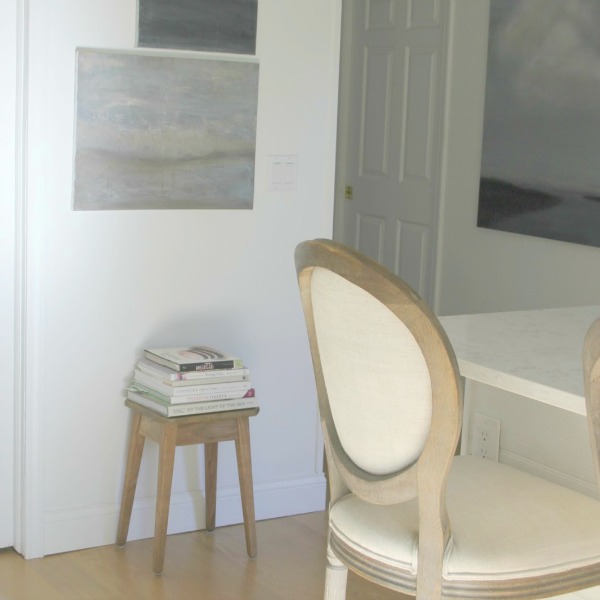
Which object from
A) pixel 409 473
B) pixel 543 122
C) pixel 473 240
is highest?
pixel 543 122

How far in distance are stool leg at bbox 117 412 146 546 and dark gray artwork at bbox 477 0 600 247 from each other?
80.5 inches

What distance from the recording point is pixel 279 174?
3340 mm

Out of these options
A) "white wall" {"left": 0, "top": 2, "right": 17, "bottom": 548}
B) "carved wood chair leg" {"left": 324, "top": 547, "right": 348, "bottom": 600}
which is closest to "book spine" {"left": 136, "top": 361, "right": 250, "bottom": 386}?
"white wall" {"left": 0, "top": 2, "right": 17, "bottom": 548}

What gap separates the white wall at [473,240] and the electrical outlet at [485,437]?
2.28 m

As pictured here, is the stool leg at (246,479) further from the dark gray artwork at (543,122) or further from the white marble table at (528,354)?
the dark gray artwork at (543,122)

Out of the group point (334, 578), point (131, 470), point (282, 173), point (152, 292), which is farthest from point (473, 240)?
point (334, 578)

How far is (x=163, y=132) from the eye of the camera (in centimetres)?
310

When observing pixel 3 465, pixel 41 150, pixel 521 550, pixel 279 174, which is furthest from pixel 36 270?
pixel 521 550

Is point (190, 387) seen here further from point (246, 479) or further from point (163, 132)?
point (163, 132)

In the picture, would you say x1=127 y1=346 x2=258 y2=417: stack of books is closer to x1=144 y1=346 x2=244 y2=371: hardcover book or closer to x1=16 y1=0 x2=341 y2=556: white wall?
x1=144 y1=346 x2=244 y2=371: hardcover book

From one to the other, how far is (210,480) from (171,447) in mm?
377

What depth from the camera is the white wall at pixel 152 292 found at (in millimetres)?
2975

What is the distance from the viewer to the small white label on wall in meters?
3.32

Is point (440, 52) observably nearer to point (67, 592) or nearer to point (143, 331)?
point (143, 331)
